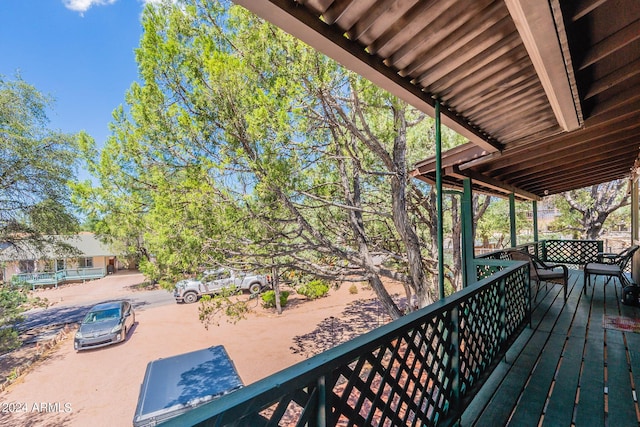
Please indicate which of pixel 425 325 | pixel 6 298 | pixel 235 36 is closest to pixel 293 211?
pixel 235 36

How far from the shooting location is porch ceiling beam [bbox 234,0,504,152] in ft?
4.84

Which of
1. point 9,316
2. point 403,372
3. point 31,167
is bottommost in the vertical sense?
point 9,316

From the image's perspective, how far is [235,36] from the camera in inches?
219

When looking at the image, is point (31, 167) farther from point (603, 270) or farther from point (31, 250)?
point (603, 270)

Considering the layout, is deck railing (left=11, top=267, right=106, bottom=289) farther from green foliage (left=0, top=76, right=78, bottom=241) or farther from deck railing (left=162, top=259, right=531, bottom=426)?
deck railing (left=162, top=259, right=531, bottom=426)

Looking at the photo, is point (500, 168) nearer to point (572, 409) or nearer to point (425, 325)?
point (572, 409)

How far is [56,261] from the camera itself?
11.6m

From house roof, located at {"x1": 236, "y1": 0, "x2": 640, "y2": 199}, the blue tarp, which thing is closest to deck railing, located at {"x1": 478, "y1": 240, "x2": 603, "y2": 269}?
house roof, located at {"x1": 236, "y1": 0, "x2": 640, "y2": 199}

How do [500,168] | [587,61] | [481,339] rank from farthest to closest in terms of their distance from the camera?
[500,168] → [481,339] → [587,61]

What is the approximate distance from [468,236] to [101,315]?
12.7 meters

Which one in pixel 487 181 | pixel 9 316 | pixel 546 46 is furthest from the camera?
pixel 9 316

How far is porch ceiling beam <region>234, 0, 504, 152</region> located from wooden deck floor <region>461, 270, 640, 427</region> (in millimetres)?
2416

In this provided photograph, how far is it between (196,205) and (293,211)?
1828 millimetres

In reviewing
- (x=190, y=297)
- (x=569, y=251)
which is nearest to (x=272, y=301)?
(x=190, y=297)
